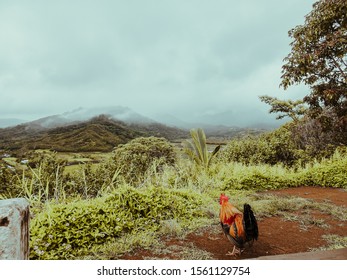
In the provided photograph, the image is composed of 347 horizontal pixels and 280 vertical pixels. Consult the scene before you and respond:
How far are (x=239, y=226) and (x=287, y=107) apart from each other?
7884mm

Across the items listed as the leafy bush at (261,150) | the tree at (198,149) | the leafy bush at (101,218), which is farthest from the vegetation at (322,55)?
the leafy bush at (101,218)

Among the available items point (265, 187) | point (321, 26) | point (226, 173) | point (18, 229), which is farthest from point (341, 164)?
point (18, 229)

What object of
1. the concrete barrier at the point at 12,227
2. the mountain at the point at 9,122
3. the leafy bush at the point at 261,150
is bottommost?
the concrete barrier at the point at 12,227

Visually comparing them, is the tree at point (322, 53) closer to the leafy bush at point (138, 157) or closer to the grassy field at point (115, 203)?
the grassy field at point (115, 203)

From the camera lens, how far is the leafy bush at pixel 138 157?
14.6ft

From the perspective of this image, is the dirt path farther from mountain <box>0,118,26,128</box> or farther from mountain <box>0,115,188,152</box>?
mountain <box>0,118,26,128</box>

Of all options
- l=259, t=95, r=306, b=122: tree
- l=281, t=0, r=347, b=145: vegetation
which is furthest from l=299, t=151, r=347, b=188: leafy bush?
l=259, t=95, r=306, b=122: tree

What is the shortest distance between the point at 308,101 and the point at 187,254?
4.77 meters

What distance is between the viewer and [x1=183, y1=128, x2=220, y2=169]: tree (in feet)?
18.7

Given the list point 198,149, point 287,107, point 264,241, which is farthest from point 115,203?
point 287,107

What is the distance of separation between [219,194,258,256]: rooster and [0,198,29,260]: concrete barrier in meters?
1.45

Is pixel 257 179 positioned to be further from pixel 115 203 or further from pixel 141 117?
pixel 115 203

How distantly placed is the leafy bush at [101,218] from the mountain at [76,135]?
3.53 feet
